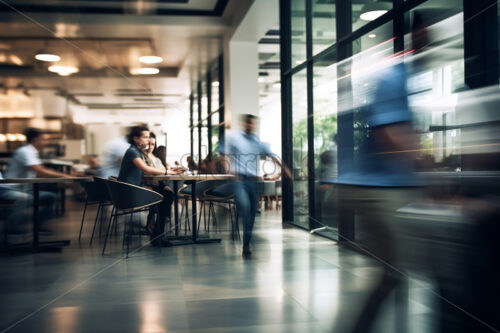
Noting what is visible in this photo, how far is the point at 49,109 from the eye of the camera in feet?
6.81

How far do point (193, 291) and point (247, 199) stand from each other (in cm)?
156

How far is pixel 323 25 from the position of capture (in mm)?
5293

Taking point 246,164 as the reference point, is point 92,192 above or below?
below

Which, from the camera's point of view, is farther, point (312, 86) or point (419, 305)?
point (312, 86)

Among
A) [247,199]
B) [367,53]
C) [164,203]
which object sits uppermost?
[367,53]

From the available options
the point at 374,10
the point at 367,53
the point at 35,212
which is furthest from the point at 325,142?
the point at 35,212

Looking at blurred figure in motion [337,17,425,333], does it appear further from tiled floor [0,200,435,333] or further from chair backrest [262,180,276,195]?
chair backrest [262,180,276,195]

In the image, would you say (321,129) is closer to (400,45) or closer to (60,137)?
(400,45)

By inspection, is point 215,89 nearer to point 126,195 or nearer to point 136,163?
point 136,163

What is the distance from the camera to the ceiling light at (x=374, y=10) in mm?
4098

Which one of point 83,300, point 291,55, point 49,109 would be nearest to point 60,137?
point 49,109

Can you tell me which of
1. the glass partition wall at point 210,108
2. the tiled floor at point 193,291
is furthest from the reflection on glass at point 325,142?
the glass partition wall at point 210,108

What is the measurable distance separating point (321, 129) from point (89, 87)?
3.33 m

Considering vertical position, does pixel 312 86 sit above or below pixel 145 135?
above
